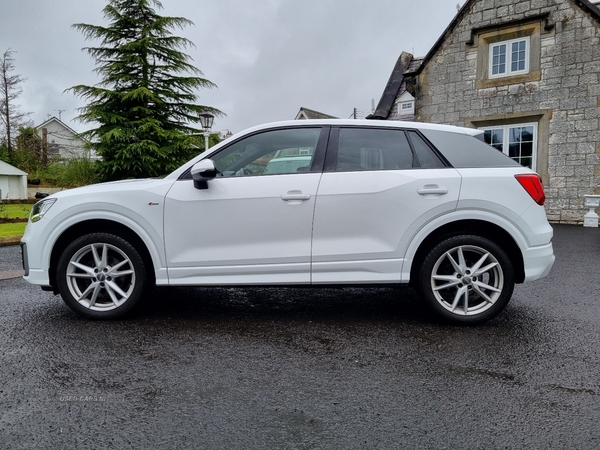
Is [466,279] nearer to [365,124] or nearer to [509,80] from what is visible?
[365,124]

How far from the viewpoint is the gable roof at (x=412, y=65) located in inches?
492

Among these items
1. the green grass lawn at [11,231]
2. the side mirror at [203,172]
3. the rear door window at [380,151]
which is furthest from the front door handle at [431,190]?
the green grass lawn at [11,231]

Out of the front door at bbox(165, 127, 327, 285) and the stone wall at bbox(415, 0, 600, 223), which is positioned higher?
the stone wall at bbox(415, 0, 600, 223)

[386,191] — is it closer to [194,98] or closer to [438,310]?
[438,310]

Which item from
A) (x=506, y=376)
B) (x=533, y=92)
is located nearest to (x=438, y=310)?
(x=506, y=376)

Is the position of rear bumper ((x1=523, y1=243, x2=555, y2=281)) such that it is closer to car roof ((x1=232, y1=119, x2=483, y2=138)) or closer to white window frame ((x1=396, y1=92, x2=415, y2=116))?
car roof ((x1=232, y1=119, x2=483, y2=138))

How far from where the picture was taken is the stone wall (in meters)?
12.6

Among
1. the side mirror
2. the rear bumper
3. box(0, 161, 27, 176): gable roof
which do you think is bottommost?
the rear bumper

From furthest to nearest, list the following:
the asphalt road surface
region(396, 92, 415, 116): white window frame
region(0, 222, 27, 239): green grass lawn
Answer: region(396, 92, 415, 116): white window frame
region(0, 222, 27, 239): green grass lawn
the asphalt road surface

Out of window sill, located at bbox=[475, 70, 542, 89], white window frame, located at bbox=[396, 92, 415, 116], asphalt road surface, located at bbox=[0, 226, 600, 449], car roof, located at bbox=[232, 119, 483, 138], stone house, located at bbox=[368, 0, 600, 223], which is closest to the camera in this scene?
asphalt road surface, located at bbox=[0, 226, 600, 449]

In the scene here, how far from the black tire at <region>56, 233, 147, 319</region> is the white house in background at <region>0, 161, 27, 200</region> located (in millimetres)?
28715

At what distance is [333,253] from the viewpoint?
370 cm

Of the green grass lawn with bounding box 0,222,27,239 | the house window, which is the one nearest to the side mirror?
the green grass lawn with bounding box 0,222,27,239

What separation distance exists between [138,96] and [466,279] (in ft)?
54.0
